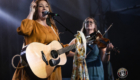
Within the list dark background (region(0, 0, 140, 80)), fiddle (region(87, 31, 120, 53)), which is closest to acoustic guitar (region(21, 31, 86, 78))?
fiddle (region(87, 31, 120, 53))

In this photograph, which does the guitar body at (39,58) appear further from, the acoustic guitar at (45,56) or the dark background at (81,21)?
the dark background at (81,21)

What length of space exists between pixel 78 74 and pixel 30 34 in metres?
0.71

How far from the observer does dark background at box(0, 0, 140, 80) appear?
278cm

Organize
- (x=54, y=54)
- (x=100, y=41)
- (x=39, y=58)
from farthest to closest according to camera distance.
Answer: (x=100, y=41)
(x=54, y=54)
(x=39, y=58)

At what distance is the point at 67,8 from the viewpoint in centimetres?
340

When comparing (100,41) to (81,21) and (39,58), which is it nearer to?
(39,58)

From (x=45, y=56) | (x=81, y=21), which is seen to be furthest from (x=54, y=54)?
(x=81, y=21)

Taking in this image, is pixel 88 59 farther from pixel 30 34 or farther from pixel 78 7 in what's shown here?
pixel 78 7

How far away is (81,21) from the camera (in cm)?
352

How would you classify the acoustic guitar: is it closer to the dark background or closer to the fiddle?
the fiddle

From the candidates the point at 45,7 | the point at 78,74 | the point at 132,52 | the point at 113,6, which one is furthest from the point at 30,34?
the point at 132,52

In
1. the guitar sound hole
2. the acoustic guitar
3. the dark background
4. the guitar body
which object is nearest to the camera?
the acoustic guitar

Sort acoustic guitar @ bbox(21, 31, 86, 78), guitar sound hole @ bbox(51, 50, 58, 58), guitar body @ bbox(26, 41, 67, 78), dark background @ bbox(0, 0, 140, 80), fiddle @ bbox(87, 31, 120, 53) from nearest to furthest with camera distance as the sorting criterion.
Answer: acoustic guitar @ bbox(21, 31, 86, 78) → guitar body @ bbox(26, 41, 67, 78) → guitar sound hole @ bbox(51, 50, 58, 58) → fiddle @ bbox(87, 31, 120, 53) → dark background @ bbox(0, 0, 140, 80)

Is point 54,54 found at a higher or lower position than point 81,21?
lower
